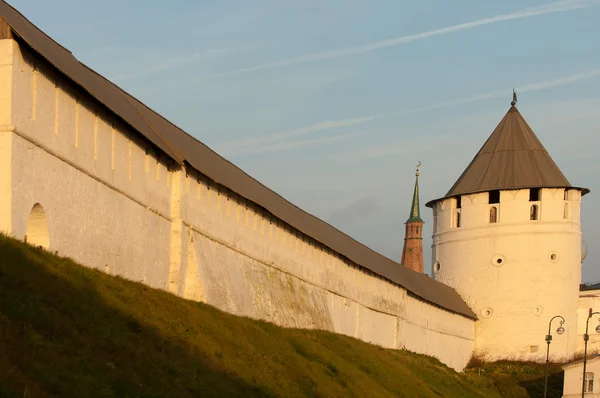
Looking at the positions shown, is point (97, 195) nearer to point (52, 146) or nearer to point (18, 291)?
point (52, 146)

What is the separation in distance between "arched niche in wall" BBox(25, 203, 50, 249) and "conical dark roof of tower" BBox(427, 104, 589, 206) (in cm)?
3284

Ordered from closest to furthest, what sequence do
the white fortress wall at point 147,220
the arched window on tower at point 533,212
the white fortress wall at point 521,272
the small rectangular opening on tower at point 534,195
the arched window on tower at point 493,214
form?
the white fortress wall at point 147,220, the white fortress wall at point 521,272, the arched window on tower at point 533,212, the small rectangular opening on tower at point 534,195, the arched window on tower at point 493,214

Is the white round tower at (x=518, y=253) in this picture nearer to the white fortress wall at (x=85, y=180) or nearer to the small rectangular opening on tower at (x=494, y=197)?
the small rectangular opening on tower at (x=494, y=197)

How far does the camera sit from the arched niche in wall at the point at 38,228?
18.4 m

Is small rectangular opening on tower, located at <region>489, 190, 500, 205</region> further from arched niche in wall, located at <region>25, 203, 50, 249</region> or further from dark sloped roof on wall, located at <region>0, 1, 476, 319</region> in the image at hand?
arched niche in wall, located at <region>25, 203, 50, 249</region>

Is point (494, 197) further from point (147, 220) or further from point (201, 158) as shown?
point (147, 220)

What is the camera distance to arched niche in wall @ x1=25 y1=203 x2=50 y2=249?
18406mm

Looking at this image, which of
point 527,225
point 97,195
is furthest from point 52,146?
point 527,225

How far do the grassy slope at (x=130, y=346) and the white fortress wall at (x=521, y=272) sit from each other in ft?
68.8

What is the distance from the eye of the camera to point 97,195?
20.8 metres

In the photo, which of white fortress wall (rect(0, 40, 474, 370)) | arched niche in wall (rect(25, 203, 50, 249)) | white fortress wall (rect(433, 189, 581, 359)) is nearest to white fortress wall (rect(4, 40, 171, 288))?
white fortress wall (rect(0, 40, 474, 370))

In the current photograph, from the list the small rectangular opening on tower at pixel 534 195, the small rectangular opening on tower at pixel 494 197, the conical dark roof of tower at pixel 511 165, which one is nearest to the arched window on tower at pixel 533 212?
the small rectangular opening on tower at pixel 534 195

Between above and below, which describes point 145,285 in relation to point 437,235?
below

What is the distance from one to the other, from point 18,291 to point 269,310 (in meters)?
15.1
